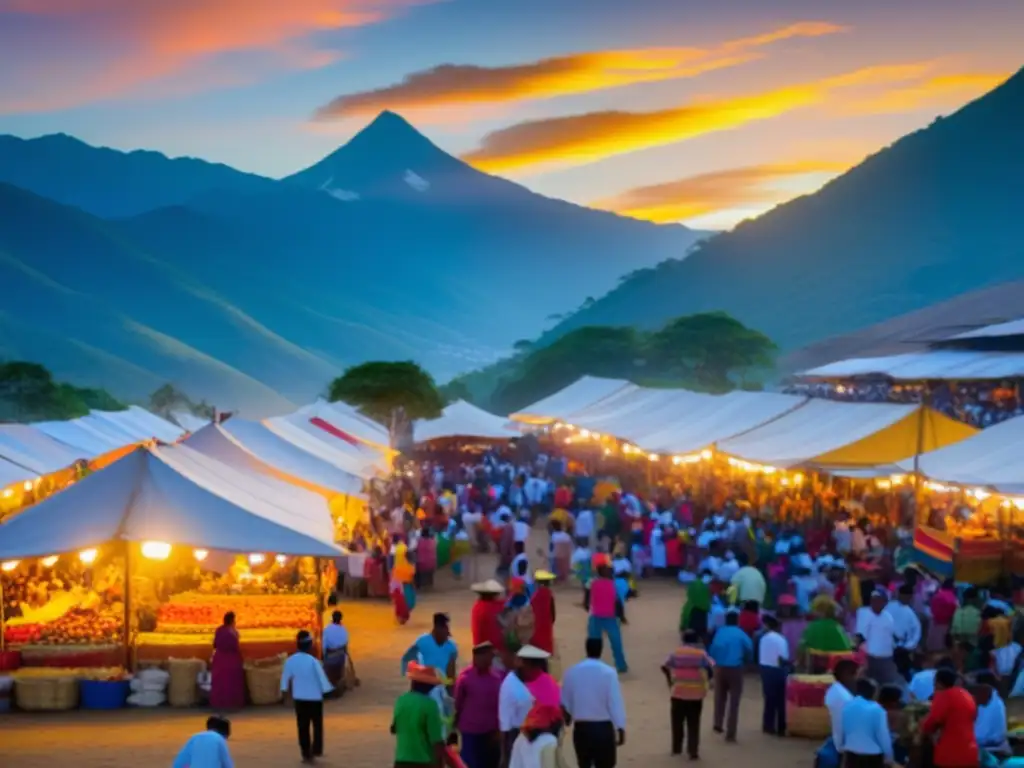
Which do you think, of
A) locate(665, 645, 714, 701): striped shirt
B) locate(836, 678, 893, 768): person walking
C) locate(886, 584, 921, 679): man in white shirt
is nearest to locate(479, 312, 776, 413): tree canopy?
locate(886, 584, 921, 679): man in white shirt

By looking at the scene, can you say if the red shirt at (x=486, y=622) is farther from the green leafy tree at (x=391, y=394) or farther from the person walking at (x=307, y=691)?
the green leafy tree at (x=391, y=394)

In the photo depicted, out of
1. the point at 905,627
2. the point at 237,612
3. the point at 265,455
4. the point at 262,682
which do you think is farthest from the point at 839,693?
the point at 265,455

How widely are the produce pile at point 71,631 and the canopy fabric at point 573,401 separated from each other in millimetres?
25252

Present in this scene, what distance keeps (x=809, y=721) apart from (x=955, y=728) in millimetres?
3199

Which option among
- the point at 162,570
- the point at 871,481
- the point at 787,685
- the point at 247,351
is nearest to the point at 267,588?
the point at 162,570

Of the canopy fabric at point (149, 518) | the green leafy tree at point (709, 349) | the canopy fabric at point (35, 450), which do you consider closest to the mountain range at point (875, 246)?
the green leafy tree at point (709, 349)

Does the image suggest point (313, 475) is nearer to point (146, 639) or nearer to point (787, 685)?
point (146, 639)

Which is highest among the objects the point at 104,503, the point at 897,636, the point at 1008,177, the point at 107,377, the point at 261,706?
the point at 1008,177

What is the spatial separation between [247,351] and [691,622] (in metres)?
189

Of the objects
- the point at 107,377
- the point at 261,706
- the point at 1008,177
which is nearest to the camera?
the point at 261,706

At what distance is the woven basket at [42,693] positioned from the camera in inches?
438

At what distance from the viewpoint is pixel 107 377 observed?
456ft

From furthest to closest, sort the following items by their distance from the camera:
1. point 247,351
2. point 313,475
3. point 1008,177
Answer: point 247,351, point 1008,177, point 313,475

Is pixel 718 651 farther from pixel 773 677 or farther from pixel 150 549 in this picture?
pixel 150 549
